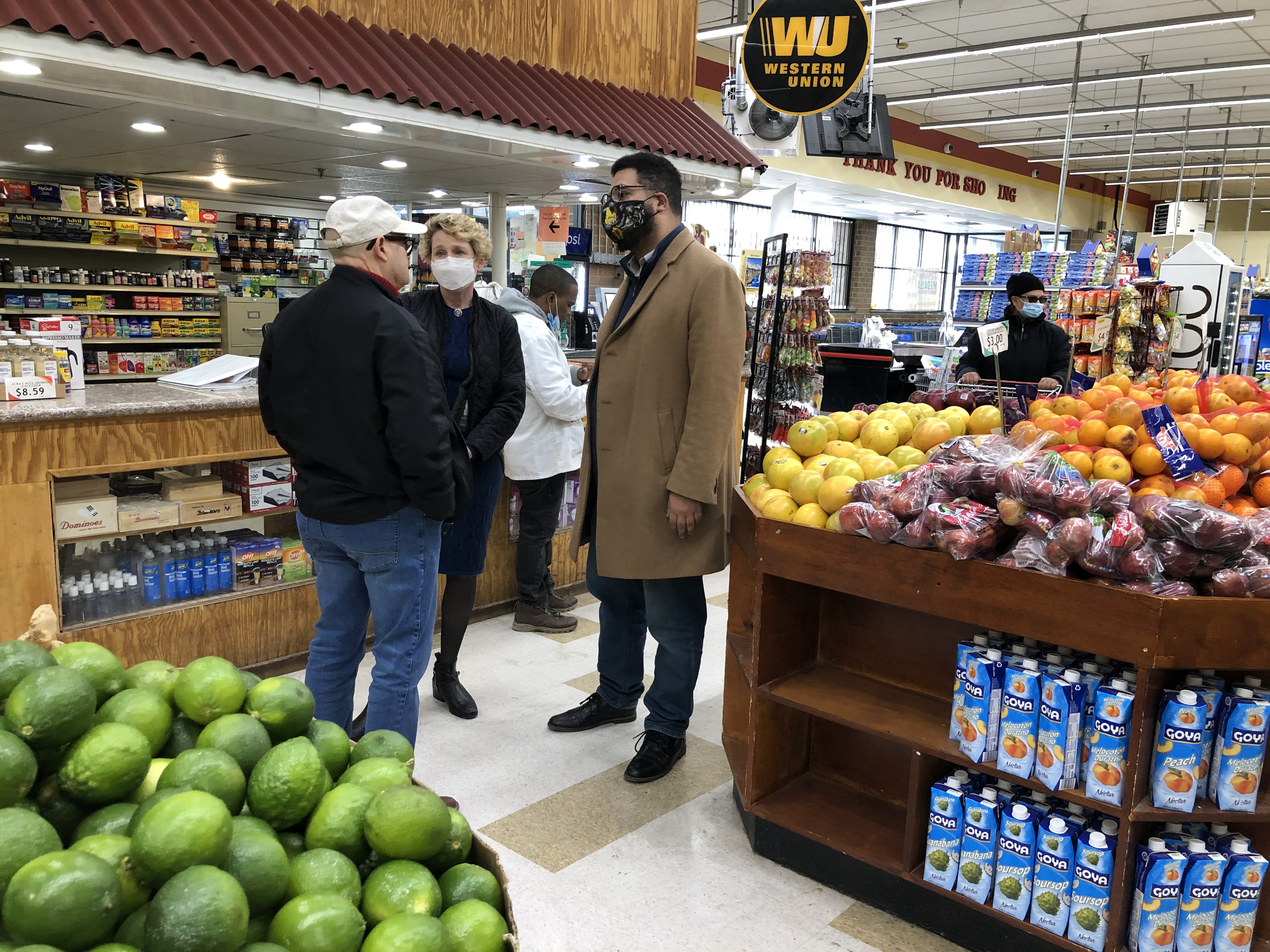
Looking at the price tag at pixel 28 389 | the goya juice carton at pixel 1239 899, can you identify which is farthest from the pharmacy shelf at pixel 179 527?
the goya juice carton at pixel 1239 899

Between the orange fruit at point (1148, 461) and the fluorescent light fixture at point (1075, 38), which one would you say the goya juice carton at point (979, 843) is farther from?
the fluorescent light fixture at point (1075, 38)

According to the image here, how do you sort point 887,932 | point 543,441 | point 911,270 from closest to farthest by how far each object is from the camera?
1. point 887,932
2. point 543,441
3. point 911,270

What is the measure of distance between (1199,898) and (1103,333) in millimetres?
5240

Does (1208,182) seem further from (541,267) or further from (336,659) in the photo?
(336,659)

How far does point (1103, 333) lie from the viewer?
6383 millimetres

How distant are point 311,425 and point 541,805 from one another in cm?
132

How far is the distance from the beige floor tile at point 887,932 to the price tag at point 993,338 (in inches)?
60.3

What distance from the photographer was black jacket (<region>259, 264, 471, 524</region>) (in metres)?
2.18

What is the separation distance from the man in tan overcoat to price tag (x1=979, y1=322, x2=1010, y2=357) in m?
0.70

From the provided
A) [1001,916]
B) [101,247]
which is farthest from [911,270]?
[1001,916]

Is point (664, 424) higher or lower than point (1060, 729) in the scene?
higher

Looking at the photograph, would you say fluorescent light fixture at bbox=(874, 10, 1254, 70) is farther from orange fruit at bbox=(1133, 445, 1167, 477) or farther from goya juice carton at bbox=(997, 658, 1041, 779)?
goya juice carton at bbox=(997, 658, 1041, 779)

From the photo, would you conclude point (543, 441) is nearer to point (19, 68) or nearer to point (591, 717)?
point (591, 717)

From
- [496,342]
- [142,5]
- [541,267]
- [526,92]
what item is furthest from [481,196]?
[496,342]
